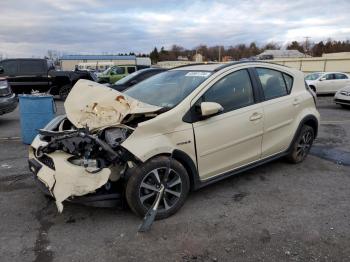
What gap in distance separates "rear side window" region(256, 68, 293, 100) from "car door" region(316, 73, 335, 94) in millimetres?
15744

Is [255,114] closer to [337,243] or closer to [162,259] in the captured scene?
[337,243]

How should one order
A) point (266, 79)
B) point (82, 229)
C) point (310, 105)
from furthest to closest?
1. point (310, 105)
2. point (266, 79)
3. point (82, 229)

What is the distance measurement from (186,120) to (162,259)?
1535 millimetres

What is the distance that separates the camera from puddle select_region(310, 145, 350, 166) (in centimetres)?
625

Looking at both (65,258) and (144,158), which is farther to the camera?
(144,158)

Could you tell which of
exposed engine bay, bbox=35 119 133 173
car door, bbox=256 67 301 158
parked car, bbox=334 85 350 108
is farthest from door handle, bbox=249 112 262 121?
parked car, bbox=334 85 350 108

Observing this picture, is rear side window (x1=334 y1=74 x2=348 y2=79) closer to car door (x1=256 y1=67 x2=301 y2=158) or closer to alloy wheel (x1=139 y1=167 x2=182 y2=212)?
car door (x1=256 y1=67 x2=301 y2=158)

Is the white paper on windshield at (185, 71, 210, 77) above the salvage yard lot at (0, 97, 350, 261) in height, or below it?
above

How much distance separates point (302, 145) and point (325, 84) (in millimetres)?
15555

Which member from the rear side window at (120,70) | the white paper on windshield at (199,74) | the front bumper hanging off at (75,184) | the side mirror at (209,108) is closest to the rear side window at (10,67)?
the rear side window at (120,70)

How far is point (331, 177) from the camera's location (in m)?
5.43

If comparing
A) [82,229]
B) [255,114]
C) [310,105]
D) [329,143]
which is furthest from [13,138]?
[329,143]

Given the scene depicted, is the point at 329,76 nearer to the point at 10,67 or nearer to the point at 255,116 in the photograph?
the point at 10,67

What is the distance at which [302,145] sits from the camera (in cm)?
591
